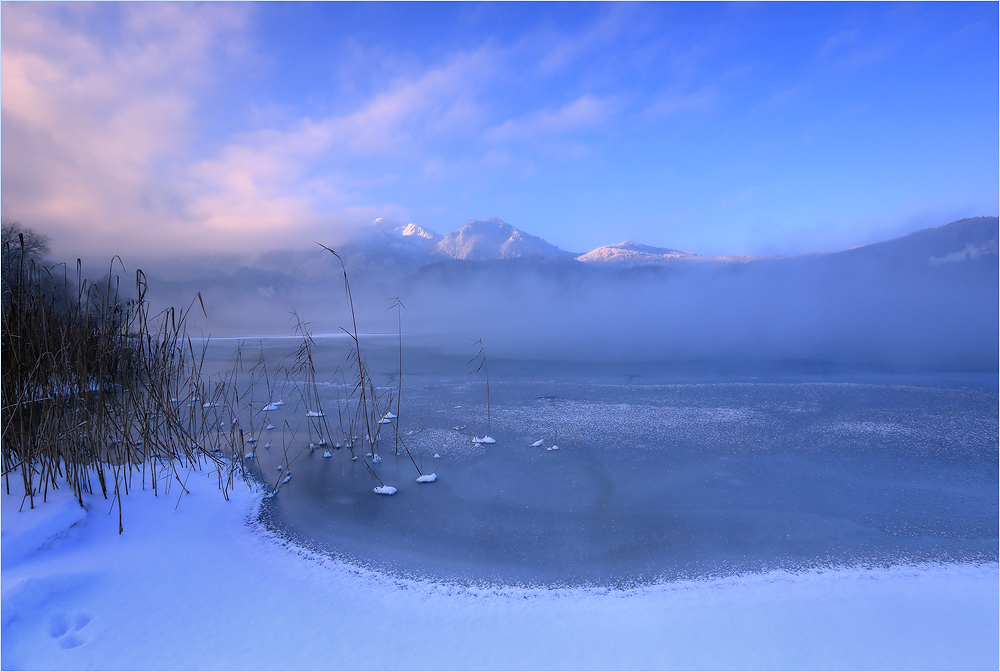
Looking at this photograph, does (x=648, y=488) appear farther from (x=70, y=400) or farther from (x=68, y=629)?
(x=70, y=400)

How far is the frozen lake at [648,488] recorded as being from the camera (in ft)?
7.36

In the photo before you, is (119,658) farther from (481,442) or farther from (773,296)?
(773,296)

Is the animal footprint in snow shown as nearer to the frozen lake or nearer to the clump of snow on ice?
the frozen lake

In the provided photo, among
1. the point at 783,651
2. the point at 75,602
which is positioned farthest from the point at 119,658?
the point at 783,651

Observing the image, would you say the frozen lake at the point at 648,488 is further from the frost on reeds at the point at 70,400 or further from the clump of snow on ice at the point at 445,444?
the frost on reeds at the point at 70,400

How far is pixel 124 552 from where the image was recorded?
2.03m

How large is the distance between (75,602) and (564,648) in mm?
Answer: 1882

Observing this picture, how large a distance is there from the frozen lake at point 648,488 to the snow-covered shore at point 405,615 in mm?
191

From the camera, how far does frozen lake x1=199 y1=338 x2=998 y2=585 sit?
2.24 meters

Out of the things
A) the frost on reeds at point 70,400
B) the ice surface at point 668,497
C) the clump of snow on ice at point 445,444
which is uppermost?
the frost on reeds at point 70,400

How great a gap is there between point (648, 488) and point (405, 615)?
74.4 inches

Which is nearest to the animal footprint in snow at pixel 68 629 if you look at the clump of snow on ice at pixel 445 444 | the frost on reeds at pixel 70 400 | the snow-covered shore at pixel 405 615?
the snow-covered shore at pixel 405 615

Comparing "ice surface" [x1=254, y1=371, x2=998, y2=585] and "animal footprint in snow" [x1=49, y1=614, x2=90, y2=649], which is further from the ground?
"animal footprint in snow" [x1=49, y1=614, x2=90, y2=649]

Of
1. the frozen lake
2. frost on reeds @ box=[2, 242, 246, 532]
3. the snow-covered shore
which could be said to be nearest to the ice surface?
the frozen lake
